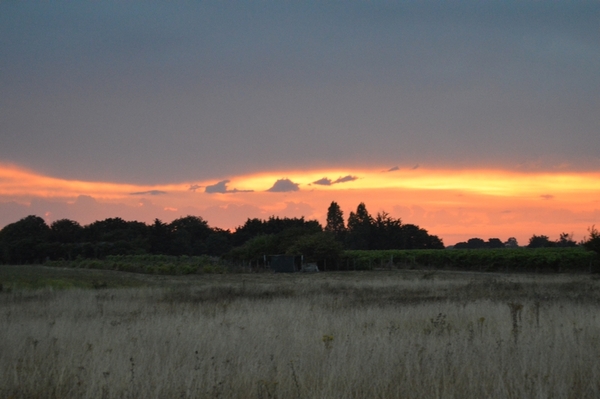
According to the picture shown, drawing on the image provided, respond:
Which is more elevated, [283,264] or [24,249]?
[24,249]

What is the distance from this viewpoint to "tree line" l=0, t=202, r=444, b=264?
109m

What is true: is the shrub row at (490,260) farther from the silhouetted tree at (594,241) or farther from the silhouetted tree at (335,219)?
the silhouetted tree at (335,219)

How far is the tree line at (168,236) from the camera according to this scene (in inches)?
4291

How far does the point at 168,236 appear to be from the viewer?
4956 inches

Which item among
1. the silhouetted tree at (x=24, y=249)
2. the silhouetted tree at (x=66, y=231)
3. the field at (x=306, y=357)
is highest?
the silhouetted tree at (x=66, y=231)

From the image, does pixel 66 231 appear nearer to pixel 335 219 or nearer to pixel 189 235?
pixel 189 235

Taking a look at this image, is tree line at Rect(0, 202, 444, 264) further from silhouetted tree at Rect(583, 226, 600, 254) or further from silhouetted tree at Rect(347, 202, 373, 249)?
silhouetted tree at Rect(583, 226, 600, 254)

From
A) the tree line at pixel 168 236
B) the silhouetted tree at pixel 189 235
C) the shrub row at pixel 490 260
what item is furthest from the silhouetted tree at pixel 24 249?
the shrub row at pixel 490 260

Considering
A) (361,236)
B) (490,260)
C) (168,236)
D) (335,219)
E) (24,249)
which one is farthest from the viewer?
(335,219)

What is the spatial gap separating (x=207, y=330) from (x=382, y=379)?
198 inches

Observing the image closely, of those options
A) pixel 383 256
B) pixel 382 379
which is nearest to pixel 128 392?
pixel 382 379

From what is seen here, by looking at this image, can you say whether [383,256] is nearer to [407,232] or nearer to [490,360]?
[407,232]

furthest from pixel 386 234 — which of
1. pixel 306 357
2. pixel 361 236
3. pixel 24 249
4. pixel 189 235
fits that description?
pixel 306 357

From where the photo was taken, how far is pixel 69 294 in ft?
77.2
